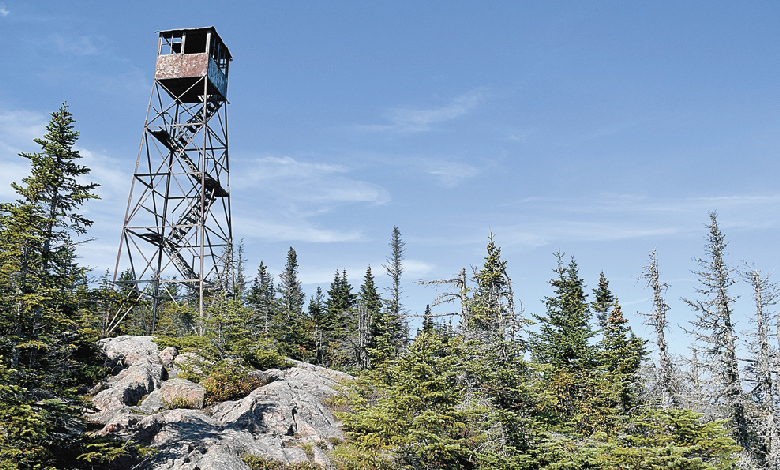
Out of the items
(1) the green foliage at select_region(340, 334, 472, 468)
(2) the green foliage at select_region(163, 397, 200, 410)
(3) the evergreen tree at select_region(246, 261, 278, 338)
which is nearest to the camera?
(1) the green foliage at select_region(340, 334, 472, 468)

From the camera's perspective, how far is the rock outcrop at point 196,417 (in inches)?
547

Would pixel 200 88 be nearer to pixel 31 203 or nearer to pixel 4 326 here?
pixel 31 203

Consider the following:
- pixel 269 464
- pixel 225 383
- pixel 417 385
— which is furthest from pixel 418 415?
pixel 225 383

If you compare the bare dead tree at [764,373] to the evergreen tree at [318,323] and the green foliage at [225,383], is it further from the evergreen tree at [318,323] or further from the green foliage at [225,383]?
the evergreen tree at [318,323]

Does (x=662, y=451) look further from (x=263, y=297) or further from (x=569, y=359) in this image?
(x=263, y=297)

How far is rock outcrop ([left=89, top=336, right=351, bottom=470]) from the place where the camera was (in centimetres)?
1390

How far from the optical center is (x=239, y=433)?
1573 cm

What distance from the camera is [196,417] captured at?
15875mm

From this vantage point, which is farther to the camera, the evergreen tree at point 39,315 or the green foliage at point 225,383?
the green foliage at point 225,383

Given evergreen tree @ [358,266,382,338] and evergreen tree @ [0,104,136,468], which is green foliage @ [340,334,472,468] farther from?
evergreen tree @ [358,266,382,338]

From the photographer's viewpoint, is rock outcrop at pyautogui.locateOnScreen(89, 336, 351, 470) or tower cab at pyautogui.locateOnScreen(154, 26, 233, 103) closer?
rock outcrop at pyautogui.locateOnScreen(89, 336, 351, 470)

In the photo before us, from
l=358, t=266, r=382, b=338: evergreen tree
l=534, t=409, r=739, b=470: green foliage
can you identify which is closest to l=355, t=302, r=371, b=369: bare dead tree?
l=358, t=266, r=382, b=338: evergreen tree

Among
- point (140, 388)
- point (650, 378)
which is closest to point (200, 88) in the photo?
point (140, 388)

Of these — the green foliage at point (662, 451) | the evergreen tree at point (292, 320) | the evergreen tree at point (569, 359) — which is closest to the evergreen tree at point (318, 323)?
the evergreen tree at point (292, 320)
